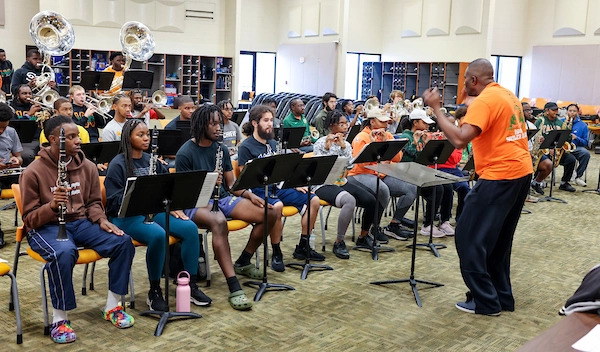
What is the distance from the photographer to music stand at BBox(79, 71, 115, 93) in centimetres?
859

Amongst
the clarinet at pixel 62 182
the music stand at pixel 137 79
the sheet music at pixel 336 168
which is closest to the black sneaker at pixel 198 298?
the clarinet at pixel 62 182

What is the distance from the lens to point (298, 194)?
19.4 ft

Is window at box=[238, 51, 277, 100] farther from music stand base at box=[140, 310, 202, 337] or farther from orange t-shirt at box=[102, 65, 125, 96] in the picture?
music stand base at box=[140, 310, 202, 337]

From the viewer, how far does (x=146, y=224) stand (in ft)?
14.9

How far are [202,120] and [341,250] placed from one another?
204 centimetres

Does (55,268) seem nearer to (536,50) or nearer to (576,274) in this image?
(576,274)

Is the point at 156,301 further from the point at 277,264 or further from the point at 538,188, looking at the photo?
the point at 538,188

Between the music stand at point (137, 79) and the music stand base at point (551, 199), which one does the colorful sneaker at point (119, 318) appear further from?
the music stand base at point (551, 199)

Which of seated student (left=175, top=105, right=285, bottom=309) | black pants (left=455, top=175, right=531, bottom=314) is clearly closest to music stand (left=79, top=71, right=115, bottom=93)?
seated student (left=175, top=105, right=285, bottom=309)

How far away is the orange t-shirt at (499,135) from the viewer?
4301 millimetres

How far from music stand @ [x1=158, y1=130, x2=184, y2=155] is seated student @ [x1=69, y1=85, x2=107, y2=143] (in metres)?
1.43

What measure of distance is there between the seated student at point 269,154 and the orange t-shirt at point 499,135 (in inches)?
72.1

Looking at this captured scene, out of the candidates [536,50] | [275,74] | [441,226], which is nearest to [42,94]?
[441,226]

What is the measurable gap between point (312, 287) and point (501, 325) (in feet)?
5.08
